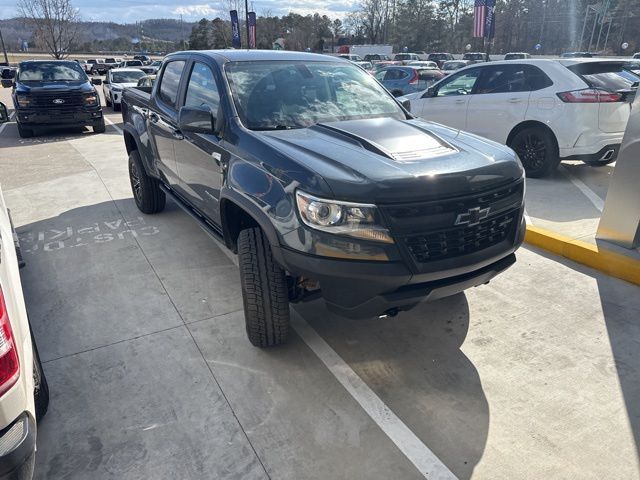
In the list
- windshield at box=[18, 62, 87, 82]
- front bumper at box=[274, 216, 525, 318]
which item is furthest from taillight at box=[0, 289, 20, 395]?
windshield at box=[18, 62, 87, 82]

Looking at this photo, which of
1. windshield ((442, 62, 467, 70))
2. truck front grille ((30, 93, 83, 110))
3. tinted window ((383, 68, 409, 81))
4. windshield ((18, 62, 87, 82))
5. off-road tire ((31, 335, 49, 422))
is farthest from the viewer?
windshield ((442, 62, 467, 70))

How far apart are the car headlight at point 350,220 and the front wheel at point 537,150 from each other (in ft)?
17.5

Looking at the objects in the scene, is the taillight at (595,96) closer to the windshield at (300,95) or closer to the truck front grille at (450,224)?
the windshield at (300,95)

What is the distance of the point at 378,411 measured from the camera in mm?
2697

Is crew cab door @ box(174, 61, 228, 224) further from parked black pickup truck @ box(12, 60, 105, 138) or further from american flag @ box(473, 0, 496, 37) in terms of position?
american flag @ box(473, 0, 496, 37)

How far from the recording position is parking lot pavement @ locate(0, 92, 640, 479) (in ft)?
7.88

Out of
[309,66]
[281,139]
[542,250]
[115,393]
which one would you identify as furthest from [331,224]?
[542,250]

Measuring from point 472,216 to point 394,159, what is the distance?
0.54 meters

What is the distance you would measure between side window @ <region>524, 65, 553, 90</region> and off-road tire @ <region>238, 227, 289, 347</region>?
5.66m

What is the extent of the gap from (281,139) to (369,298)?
118 centimetres

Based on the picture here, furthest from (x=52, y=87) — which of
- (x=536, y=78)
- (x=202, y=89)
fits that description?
(x=536, y=78)

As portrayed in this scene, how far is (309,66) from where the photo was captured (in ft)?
12.9

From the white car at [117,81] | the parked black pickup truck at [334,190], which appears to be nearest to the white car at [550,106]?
the parked black pickup truck at [334,190]

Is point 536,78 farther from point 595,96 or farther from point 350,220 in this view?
point 350,220
